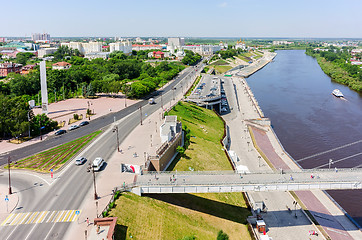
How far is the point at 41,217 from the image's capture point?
28688 millimetres

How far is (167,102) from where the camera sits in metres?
80.6

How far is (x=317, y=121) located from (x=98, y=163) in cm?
6602

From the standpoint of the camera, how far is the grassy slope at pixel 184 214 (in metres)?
29.7

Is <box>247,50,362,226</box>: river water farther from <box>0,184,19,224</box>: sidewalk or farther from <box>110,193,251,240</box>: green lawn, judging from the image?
<box>0,184,19,224</box>: sidewalk

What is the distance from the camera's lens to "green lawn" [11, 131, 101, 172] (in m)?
39.4

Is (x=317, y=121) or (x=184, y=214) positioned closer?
(x=184, y=214)

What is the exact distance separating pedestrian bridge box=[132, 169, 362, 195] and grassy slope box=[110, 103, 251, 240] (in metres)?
2.11

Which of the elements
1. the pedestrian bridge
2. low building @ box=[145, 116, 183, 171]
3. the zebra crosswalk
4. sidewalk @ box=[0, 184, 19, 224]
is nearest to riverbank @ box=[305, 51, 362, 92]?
low building @ box=[145, 116, 183, 171]

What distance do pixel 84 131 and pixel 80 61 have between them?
350 feet

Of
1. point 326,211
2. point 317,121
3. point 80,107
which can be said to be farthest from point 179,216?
point 317,121

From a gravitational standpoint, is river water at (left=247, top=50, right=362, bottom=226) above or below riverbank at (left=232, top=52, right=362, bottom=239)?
above

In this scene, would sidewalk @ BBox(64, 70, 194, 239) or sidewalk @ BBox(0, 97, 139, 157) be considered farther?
sidewalk @ BBox(0, 97, 139, 157)

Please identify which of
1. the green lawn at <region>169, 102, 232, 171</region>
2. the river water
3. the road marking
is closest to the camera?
the road marking

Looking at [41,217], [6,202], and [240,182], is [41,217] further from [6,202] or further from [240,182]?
[240,182]
